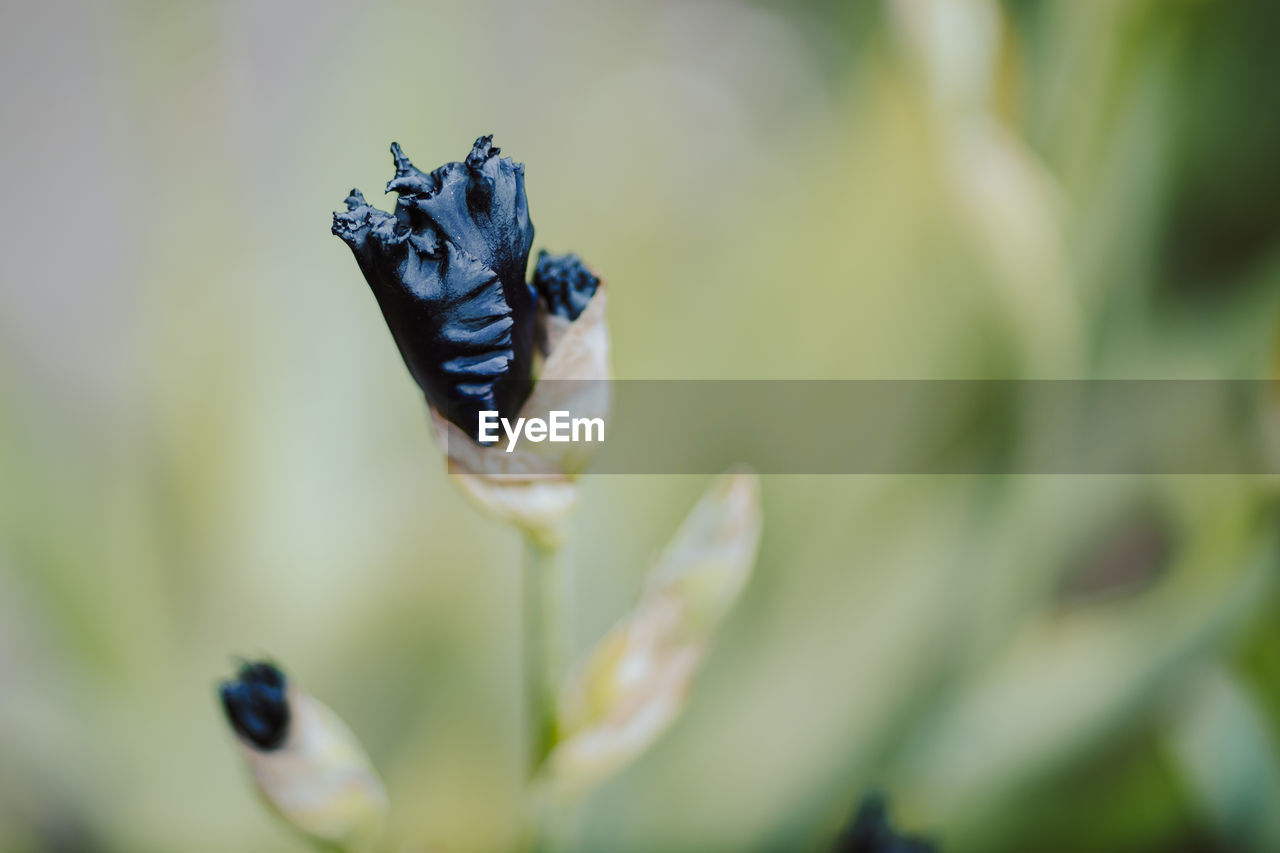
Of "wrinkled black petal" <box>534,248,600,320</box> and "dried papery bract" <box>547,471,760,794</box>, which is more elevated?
"wrinkled black petal" <box>534,248,600,320</box>

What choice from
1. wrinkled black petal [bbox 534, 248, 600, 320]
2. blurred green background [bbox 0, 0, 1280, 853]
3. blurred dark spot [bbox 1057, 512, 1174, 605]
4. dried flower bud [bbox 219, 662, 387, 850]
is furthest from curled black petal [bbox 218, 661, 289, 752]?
blurred dark spot [bbox 1057, 512, 1174, 605]

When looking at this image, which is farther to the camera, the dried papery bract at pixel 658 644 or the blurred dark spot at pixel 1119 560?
the blurred dark spot at pixel 1119 560

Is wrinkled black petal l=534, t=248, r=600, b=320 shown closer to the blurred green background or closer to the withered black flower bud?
the withered black flower bud

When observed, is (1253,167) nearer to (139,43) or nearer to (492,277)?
(492,277)

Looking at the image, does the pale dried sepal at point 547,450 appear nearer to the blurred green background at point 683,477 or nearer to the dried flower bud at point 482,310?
the dried flower bud at point 482,310

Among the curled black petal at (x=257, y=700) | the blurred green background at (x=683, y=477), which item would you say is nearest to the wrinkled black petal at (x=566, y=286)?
the curled black petal at (x=257, y=700)

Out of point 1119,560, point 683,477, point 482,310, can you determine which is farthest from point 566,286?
point 1119,560

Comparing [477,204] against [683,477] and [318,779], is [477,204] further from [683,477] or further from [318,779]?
[683,477]
